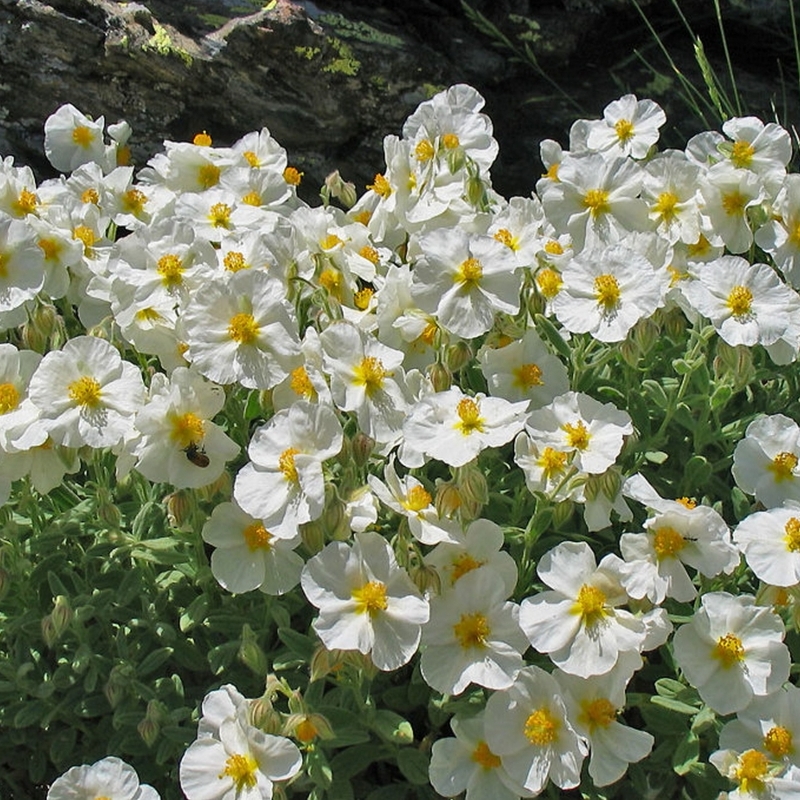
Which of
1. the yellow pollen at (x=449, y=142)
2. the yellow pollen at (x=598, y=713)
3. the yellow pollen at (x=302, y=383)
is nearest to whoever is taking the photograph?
the yellow pollen at (x=598, y=713)

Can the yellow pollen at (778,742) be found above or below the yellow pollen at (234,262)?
below

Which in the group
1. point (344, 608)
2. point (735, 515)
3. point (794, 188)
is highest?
point (794, 188)

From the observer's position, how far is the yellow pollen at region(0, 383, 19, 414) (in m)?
2.33

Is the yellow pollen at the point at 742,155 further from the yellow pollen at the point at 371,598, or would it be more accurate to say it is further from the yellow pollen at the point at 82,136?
the yellow pollen at the point at 82,136

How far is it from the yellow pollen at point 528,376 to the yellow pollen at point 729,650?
0.70 meters

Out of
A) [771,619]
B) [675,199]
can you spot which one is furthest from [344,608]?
[675,199]

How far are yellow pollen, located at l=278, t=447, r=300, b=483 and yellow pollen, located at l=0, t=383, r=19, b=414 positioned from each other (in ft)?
1.87

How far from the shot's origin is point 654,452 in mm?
2684

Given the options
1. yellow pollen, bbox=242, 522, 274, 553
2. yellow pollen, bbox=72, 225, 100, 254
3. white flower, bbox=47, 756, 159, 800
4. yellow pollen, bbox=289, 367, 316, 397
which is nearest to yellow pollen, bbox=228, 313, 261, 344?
yellow pollen, bbox=289, 367, 316, 397

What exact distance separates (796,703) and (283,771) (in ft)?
3.17

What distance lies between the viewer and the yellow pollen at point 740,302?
2574mm

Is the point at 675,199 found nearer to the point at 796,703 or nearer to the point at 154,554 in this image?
the point at 796,703

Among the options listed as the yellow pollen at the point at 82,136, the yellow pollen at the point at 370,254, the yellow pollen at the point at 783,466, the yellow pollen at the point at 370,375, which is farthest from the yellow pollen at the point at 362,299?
the yellow pollen at the point at 82,136

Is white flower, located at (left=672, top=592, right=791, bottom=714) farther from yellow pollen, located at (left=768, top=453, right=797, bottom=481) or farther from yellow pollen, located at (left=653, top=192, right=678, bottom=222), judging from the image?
yellow pollen, located at (left=653, top=192, right=678, bottom=222)
